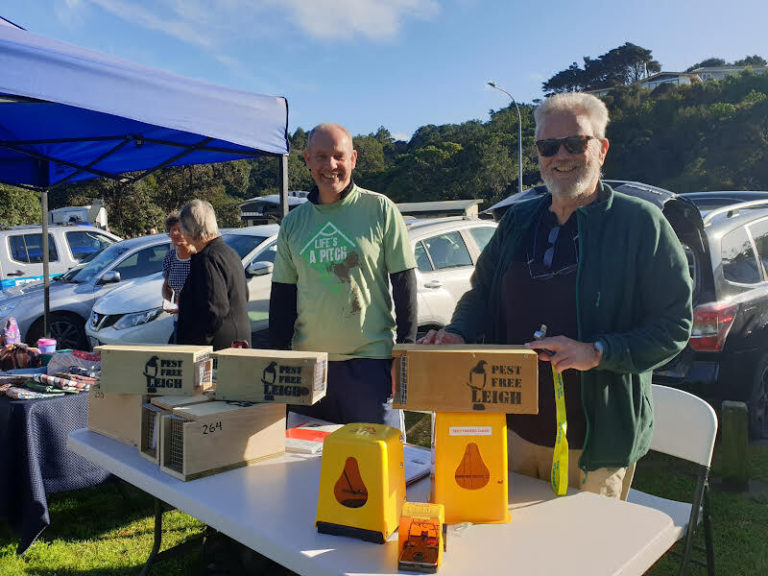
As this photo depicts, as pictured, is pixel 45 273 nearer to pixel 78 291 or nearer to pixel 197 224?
pixel 78 291

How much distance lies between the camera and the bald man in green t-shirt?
98.5 inches

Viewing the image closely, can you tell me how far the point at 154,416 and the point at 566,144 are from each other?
1693 millimetres

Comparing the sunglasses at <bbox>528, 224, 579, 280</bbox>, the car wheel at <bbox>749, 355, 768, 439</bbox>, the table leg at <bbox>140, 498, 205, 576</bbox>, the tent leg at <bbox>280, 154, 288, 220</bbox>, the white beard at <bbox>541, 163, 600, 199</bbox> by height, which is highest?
the tent leg at <bbox>280, 154, 288, 220</bbox>

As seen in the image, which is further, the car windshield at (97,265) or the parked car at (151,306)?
the car windshield at (97,265)

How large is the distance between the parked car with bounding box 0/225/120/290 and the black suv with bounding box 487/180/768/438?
8.48 meters

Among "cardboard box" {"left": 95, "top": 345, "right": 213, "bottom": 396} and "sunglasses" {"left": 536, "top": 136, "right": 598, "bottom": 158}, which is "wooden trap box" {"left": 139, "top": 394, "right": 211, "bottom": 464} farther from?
"sunglasses" {"left": 536, "top": 136, "right": 598, "bottom": 158}

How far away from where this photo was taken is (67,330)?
713 cm

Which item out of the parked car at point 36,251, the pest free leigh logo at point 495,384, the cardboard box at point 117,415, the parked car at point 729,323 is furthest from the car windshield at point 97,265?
the pest free leigh logo at point 495,384

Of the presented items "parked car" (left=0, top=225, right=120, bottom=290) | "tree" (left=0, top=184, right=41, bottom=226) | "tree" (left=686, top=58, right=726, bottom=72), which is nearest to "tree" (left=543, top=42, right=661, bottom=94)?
"tree" (left=686, top=58, right=726, bottom=72)

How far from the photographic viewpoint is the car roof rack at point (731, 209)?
424 cm

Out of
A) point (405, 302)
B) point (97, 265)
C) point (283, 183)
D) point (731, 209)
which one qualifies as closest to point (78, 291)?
point (97, 265)

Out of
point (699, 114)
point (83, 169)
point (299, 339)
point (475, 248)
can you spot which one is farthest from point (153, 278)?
point (699, 114)

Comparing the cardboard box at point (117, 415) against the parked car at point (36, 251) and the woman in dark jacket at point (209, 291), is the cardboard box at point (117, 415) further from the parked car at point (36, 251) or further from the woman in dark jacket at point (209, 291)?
the parked car at point (36, 251)

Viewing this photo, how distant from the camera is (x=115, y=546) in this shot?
11.0 feet
